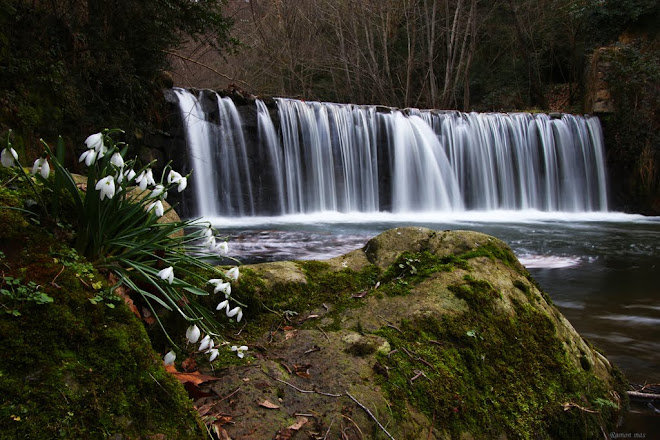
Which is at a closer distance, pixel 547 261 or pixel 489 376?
pixel 489 376

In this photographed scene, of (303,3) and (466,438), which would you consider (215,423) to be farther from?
(303,3)

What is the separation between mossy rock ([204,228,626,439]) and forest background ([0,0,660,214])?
5.91 m

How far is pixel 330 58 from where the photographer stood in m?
21.6

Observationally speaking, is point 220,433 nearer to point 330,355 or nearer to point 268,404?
point 268,404

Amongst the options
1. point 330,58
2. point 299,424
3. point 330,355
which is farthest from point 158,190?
point 330,58

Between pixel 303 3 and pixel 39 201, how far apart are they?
20.9 meters

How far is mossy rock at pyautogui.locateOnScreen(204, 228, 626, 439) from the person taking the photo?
1771 millimetres

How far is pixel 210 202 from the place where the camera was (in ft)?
40.3

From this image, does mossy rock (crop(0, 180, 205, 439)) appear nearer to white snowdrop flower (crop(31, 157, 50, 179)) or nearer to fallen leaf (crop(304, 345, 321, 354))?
white snowdrop flower (crop(31, 157, 50, 179))

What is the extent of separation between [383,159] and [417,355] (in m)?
13.5

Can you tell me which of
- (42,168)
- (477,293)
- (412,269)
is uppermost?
(42,168)

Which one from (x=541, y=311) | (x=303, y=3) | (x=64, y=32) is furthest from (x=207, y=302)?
(x=303, y=3)

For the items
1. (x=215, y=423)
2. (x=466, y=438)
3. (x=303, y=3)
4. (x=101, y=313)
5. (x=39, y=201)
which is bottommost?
(x=466, y=438)

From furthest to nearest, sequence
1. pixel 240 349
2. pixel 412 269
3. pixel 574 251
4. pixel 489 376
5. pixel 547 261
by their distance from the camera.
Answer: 1. pixel 574 251
2. pixel 547 261
3. pixel 412 269
4. pixel 489 376
5. pixel 240 349
